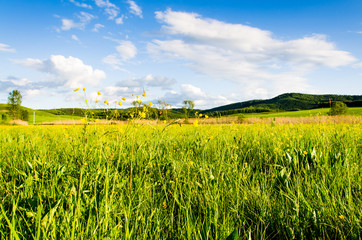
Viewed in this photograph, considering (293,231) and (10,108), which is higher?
(10,108)

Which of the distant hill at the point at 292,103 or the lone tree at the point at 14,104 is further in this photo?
the distant hill at the point at 292,103

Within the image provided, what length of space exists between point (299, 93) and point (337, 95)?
26.7 meters

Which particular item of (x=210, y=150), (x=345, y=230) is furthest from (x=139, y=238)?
(x=210, y=150)

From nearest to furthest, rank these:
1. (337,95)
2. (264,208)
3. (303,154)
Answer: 1. (264,208)
2. (303,154)
3. (337,95)

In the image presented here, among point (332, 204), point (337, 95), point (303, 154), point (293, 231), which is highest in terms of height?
point (337, 95)

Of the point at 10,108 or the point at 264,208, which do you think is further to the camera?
the point at 10,108

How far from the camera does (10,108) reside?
46719mm

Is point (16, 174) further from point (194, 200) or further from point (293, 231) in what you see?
point (293, 231)

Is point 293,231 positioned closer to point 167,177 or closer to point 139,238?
point 139,238

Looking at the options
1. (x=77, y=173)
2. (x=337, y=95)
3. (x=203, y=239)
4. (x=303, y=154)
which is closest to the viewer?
(x=203, y=239)

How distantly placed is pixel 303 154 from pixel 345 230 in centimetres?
125

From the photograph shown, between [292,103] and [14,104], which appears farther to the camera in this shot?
[292,103]

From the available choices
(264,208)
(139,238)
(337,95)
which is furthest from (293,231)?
(337,95)

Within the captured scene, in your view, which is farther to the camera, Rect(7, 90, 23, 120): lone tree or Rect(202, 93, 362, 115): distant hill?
Rect(202, 93, 362, 115): distant hill
